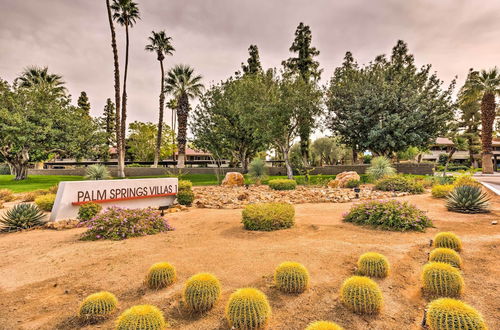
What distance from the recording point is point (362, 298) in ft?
10.5

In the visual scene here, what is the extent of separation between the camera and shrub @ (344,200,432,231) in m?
7.01

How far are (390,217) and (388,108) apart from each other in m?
20.7

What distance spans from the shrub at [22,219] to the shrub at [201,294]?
8.14 m


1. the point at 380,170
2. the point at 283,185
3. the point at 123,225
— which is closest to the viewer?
the point at 123,225

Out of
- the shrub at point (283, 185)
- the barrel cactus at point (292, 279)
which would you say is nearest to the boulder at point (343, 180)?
the shrub at point (283, 185)

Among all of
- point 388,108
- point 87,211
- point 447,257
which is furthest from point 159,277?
point 388,108

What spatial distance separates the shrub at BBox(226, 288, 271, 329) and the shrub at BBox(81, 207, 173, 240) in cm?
498

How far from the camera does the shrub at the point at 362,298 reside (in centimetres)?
316

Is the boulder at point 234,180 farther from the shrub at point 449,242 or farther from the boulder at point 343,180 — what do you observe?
the shrub at point 449,242

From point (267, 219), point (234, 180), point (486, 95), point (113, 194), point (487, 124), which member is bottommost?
point (267, 219)

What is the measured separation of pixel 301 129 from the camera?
78.0 ft

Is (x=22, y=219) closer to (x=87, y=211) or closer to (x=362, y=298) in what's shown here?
(x=87, y=211)

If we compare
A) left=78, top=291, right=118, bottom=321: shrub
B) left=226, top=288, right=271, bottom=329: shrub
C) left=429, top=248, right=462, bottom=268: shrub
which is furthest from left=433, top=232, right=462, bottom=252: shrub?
left=78, top=291, right=118, bottom=321: shrub

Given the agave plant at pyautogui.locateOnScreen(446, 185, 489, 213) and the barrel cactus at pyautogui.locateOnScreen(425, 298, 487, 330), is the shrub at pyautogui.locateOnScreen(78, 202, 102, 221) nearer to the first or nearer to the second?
the barrel cactus at pyautogui.locateOnScreen(425, 298, 487, 330)
